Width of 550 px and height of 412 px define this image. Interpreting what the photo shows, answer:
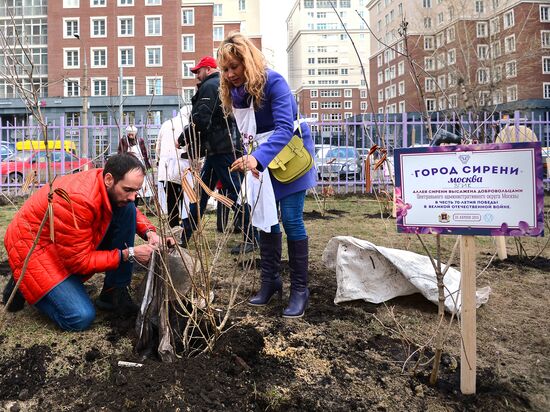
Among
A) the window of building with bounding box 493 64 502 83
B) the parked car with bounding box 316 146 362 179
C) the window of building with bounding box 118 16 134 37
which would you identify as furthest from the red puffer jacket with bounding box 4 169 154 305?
the window of building with bounding box 118 16 134 37

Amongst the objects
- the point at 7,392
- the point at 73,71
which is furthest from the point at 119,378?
the point at 73,71

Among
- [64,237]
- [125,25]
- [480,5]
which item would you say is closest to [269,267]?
[64,237]

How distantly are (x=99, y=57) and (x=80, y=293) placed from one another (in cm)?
4022

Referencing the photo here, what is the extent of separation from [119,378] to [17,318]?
43.7 inches

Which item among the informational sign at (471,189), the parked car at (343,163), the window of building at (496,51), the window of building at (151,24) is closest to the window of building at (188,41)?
the window of building at (151,24)

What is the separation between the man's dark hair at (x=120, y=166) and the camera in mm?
2293

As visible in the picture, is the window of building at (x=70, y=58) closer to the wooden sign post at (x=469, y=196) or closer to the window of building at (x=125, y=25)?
the window of building at (x=125, y=25)

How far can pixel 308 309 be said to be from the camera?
2.67 meters

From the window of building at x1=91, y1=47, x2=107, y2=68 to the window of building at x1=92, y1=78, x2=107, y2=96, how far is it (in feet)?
4.25

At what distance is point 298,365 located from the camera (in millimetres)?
2006

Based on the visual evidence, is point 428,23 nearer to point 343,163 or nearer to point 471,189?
point 343,163

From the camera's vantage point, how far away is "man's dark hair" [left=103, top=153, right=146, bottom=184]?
229cm

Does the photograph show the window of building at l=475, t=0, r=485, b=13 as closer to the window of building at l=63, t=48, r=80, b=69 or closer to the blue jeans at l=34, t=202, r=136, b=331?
the blue jeans at l=34, t=202, r=136, b=331

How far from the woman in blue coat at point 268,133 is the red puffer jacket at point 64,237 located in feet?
2.58
